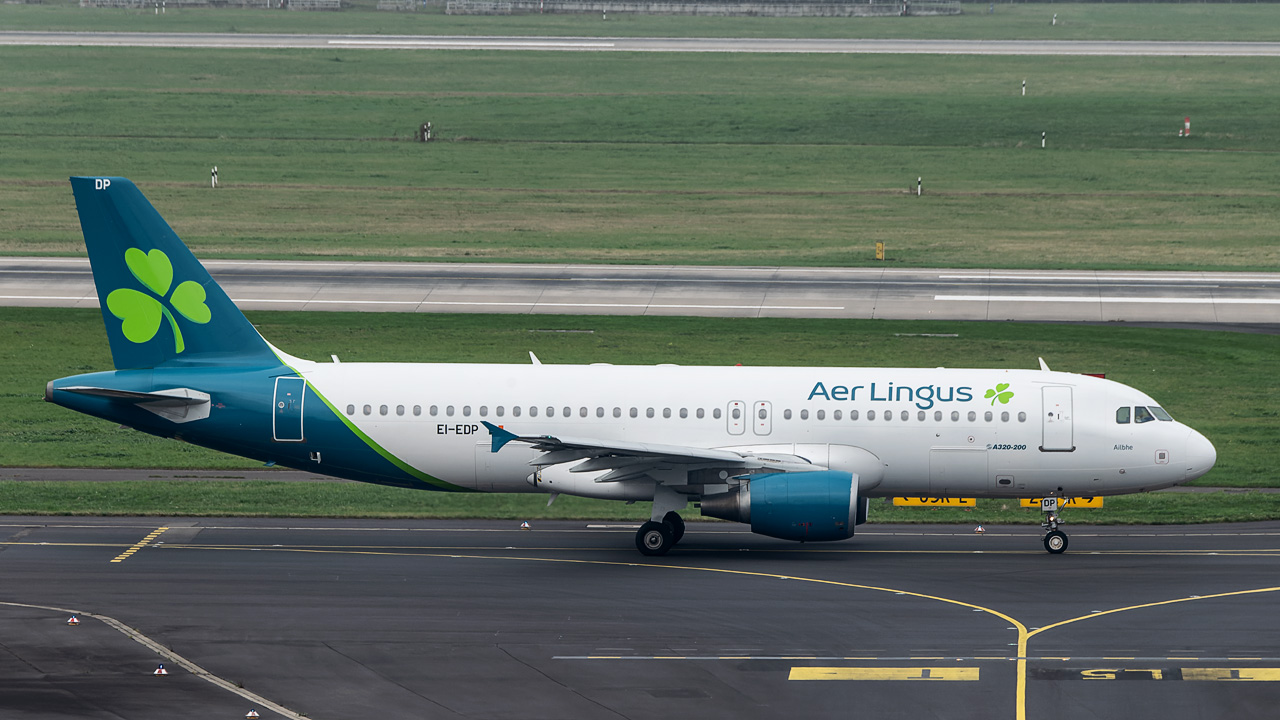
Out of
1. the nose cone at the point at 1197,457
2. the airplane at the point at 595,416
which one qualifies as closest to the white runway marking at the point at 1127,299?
the airplane at the point at 595,416

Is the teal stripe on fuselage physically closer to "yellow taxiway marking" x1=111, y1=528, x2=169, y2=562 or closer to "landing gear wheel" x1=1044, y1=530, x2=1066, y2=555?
"yellow taxiway marking" x1=111, y1=528, x2=169, y2=562

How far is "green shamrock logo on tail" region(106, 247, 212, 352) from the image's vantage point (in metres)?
37.1

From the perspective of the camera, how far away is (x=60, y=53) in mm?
134250

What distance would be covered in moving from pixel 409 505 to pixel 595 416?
7.10 metres

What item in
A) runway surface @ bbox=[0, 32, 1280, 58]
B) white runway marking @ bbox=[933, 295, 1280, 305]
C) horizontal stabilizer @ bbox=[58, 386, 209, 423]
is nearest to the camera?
horizontal stabilizer @ bbox=[58, 386, 209, 423]

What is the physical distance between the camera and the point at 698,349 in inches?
2282

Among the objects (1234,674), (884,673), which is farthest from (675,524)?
(1234,674)

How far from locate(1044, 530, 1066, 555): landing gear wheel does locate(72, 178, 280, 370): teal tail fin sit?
19711mm

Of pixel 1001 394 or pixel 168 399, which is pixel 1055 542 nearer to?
pixel 1001 394

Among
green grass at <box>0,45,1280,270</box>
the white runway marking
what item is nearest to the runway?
the white runway marking

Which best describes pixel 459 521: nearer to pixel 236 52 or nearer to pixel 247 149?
pixel 247 149

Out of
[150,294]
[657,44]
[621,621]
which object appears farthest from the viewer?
[657,44]

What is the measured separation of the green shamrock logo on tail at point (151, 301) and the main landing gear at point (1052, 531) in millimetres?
21356

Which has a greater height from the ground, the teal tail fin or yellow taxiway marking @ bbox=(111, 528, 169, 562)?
the teal tail fin
